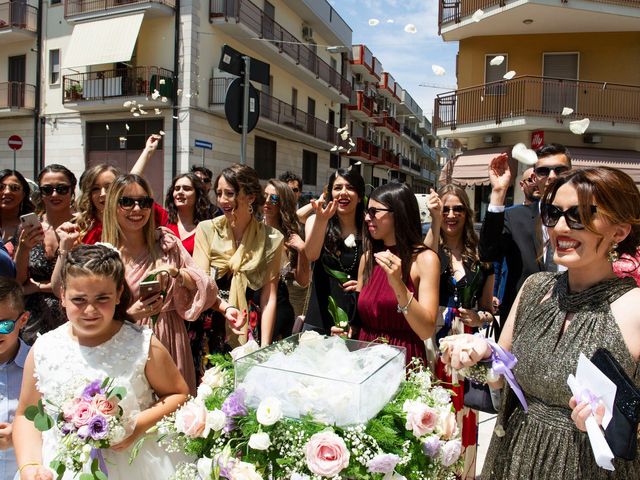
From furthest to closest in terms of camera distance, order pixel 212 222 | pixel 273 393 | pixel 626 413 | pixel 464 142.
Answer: pixel 464 142
pixel 212 222
pixel 273 393
pixel 626 413

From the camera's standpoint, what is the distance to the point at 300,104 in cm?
2533

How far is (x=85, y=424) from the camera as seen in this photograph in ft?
5.05

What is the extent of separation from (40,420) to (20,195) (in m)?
2.39

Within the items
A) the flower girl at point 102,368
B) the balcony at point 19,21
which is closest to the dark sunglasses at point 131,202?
the flower girl at point 102,368

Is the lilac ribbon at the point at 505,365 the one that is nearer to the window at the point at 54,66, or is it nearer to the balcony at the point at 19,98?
the window at the point at 54,66

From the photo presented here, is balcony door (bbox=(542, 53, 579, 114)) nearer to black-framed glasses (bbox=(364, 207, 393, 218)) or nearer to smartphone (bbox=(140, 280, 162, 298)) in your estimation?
black-framed glasses (bbox=(364, 207, 393, 218))

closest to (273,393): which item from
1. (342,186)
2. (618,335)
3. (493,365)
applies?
(493,365)

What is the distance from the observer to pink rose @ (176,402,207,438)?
5.10ft

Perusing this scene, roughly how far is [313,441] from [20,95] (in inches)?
873

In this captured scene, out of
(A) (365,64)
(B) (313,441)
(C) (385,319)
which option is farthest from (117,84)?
(A) (365,64)

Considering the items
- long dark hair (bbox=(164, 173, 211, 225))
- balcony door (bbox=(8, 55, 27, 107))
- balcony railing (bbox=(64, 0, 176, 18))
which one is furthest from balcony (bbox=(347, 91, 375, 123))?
long dark hair (bbox=(164, 173, 211, 225))

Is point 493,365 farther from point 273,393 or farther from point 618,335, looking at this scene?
point 273,393

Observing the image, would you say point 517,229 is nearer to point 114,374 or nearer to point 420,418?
point 420,418

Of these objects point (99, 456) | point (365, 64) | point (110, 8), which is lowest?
point (99, 456)
